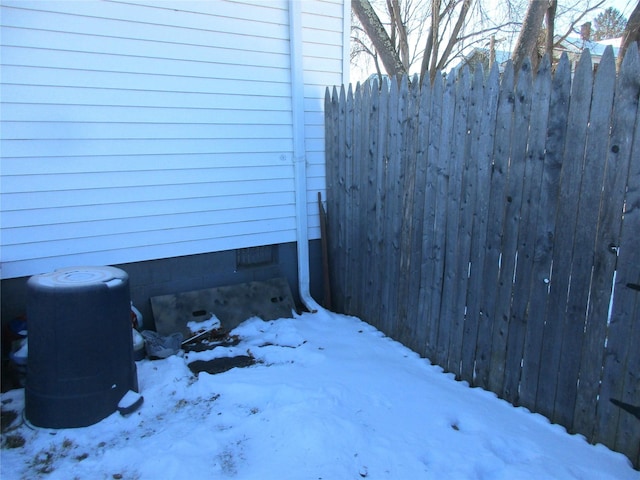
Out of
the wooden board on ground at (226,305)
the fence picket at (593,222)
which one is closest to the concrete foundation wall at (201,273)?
the wooden board on ground at (226,305)

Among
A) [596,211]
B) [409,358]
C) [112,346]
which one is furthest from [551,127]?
[112,346]

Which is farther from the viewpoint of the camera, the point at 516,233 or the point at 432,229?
the point at 432,229

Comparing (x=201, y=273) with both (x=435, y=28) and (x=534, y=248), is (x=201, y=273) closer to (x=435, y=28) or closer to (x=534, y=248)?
(x=534, y=248)

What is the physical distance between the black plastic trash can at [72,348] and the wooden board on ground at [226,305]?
4.64ft

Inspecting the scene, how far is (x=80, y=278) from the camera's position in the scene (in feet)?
9.04

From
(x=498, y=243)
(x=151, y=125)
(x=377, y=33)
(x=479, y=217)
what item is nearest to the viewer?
(x=498, y=243)

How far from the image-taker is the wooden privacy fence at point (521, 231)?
228 centimetres

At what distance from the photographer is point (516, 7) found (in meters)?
13.2

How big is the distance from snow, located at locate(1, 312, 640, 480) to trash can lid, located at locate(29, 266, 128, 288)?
34.2 inches

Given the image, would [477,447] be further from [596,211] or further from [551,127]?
[551,127]

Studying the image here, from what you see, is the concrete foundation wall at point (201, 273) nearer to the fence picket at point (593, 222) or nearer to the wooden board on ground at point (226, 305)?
the wooden board on ground at point (226, 305)

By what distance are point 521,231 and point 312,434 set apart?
180cm

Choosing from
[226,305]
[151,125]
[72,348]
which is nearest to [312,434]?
[72,348]

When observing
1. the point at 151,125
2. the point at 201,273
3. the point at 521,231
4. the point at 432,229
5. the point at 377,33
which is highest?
the point at 377,33
